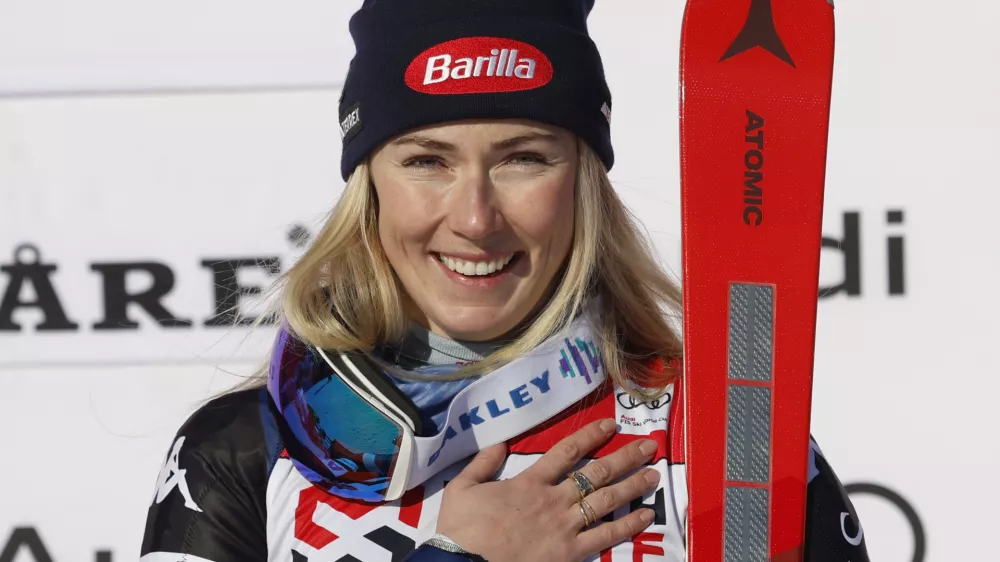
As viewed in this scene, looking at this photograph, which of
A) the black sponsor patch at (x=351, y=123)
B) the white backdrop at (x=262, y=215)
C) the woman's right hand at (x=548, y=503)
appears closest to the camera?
the woman's right hand at (x=548, y=503)

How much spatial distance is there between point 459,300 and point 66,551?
1678mm

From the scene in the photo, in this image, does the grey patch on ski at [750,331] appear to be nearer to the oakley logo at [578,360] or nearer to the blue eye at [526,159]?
the oakley logo at [578,360]

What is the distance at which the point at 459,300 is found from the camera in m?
1.49

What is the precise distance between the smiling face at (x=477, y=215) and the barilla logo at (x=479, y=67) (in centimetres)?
6

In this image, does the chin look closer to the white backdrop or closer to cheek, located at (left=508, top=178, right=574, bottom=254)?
cheek, located at (left=508, top=178, right=574, bottom=254)

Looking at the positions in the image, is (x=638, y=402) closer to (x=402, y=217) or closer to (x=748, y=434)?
(x=748, y=434)

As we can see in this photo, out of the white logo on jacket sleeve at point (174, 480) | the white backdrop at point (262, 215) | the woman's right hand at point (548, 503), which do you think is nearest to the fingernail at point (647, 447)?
the woman's right hand at point (548, 503)

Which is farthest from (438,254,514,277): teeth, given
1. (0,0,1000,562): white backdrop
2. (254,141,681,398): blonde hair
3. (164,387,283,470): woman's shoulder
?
(0,0,1000,562): white backdrop

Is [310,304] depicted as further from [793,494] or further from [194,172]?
[194,172]

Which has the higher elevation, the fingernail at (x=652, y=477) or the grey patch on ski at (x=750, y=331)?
the grey patch on ski at (x=750, y=331)

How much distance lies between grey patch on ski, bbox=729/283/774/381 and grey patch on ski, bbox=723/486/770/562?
0.17m

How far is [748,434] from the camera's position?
1.48m

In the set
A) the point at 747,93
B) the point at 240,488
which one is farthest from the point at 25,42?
the point at 747,93

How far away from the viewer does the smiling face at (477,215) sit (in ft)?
4.65
